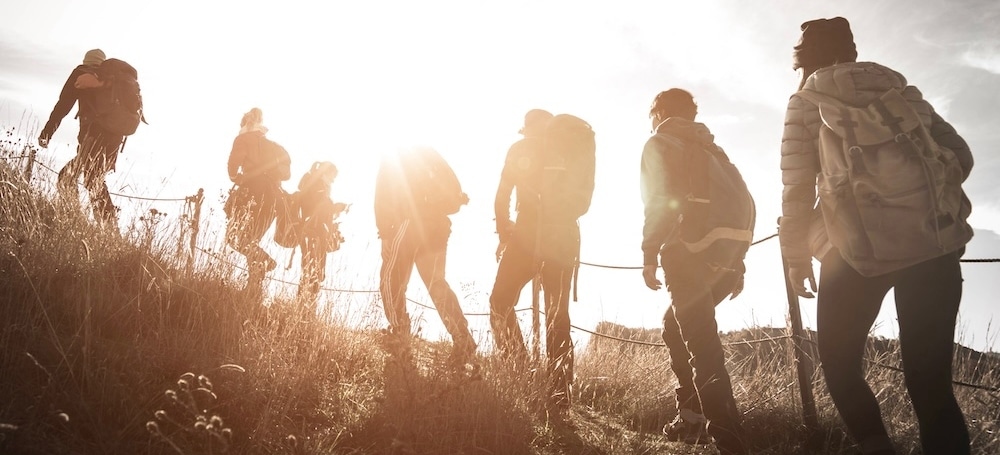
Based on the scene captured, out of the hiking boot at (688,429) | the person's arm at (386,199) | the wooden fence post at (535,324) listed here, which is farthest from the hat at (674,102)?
the person's arm at (386,199)

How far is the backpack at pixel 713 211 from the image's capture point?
2.82 metres

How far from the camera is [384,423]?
2.58 m

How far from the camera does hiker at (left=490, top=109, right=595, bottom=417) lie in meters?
3.64

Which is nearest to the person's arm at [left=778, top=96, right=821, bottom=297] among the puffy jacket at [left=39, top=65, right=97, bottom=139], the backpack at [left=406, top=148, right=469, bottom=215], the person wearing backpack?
the person wearing backpack

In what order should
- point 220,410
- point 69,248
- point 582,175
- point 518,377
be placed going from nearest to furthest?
point 220,410 < point 518,377 < point 69,248 < point 582,175

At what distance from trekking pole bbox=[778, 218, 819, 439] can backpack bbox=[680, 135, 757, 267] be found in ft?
1.50

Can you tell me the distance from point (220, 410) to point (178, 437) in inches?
9.3

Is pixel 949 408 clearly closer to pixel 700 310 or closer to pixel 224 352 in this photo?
pixel 700 310

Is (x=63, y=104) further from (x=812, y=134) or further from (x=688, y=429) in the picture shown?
(x=812, y=134)

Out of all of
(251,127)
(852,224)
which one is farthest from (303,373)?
(251,127)

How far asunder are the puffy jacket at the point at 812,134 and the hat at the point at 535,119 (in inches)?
77.2

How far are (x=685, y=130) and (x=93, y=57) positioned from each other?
18.8 ft

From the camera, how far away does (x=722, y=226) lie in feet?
9.29

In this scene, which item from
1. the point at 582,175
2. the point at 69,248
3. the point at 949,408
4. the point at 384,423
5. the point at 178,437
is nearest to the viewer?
the point at 949,408
